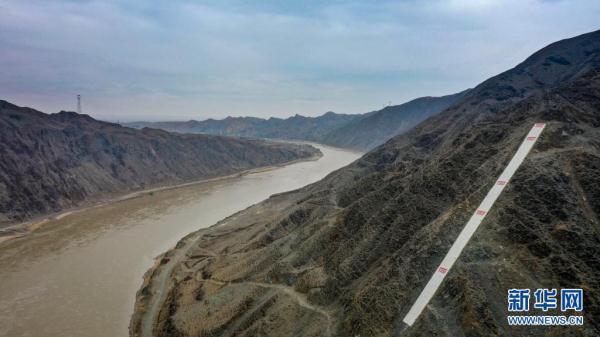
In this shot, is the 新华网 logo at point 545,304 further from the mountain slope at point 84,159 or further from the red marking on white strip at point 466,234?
the mountain slope at point 84,159

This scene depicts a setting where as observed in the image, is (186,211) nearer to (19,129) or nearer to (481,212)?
(19,129)

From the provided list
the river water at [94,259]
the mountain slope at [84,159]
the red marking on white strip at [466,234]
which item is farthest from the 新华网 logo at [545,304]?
the mountain slope at [84,159]

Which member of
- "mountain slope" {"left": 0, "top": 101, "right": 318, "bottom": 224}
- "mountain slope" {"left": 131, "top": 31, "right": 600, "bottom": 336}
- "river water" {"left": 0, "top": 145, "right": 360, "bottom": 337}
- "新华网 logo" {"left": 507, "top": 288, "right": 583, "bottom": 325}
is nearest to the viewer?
"新华网 logo" {"left": 507, "top": 288, "right": 583, "bottom": 325}

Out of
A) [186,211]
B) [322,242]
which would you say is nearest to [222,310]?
[322,242]

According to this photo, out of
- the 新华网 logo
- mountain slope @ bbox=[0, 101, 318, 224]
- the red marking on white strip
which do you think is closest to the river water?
mountain slope @ bbox=[0, 101, 318, 224]

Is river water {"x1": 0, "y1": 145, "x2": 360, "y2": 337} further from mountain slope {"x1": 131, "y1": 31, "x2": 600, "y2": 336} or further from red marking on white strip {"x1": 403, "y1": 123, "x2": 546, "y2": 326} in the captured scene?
red marking on white strip {"x1": 403, "y1": 123, "x2": 546, "y2": 326}

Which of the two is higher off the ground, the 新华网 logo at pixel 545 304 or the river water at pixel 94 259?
the 新华网 logo at pixel 545 304
